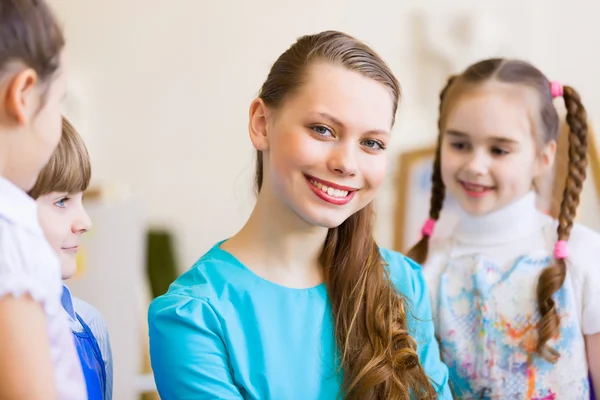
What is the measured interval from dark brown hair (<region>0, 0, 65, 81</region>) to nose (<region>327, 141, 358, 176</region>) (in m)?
0.41

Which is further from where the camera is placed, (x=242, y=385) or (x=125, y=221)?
(x=125, y=221)

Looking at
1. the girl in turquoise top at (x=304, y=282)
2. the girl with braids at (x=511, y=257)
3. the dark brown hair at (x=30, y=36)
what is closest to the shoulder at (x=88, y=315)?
the girl in turquoise top at (x=304, y=282)

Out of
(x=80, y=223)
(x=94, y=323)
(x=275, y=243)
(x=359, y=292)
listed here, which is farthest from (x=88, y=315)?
(x=359, y=292)

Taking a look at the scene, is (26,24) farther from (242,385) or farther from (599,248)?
(599,248)

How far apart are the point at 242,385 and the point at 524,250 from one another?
0.59m

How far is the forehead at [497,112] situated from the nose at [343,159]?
0.35 meters

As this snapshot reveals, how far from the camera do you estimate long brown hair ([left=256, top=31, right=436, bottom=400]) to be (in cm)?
110

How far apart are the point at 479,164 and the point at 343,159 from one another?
37cm

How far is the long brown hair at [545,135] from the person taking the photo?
4.25ft

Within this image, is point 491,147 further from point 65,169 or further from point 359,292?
point 65,169

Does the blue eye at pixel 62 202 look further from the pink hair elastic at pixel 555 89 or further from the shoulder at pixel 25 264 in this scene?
the pink hair elastic at pixel 555 89

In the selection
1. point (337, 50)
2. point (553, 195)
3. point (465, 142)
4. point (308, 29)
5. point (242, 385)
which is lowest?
point (242, 385)

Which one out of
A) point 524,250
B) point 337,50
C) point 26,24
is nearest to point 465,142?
point 524,250

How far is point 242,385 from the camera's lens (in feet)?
3.46
